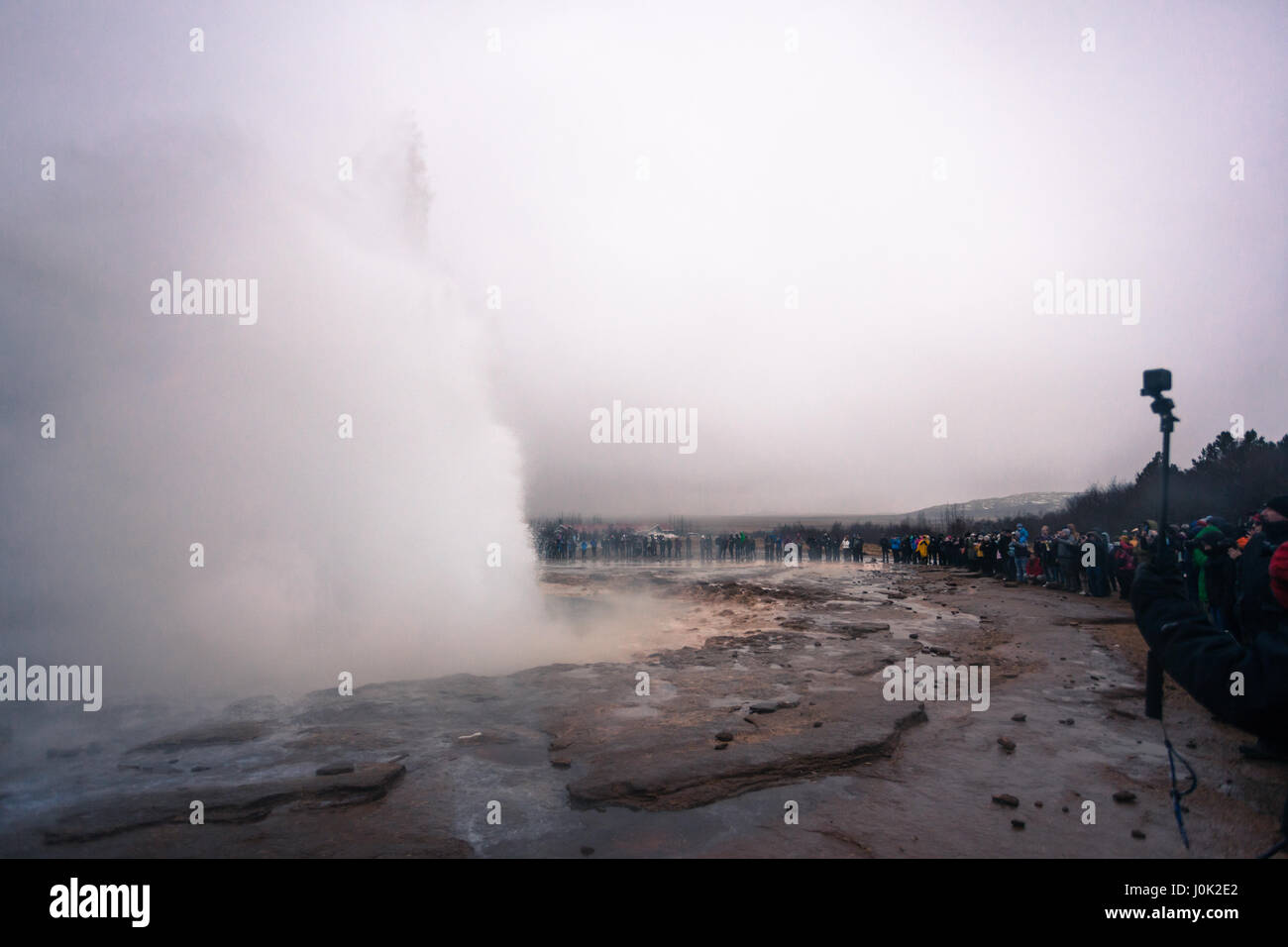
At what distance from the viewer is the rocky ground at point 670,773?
406 centimetres

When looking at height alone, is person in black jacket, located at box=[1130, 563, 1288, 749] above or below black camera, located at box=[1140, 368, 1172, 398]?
below

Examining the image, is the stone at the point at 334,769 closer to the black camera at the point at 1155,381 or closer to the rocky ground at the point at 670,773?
the rocky ground at the point at 670,773

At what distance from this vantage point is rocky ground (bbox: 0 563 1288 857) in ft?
13.3

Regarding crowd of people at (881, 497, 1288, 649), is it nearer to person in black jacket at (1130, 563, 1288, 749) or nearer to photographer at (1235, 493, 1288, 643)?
photographer at (1235, 493, 1288, 643)

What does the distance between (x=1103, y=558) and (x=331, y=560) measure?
20127mm

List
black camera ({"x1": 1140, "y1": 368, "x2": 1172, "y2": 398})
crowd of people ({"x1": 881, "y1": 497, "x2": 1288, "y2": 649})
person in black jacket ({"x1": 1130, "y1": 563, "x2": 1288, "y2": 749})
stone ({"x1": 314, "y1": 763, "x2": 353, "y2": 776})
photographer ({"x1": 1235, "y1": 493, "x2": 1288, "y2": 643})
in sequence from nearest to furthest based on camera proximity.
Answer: person in black jacket ({"x1": 1130, "y1": 563, "x2": 1288, "y2": 749})
black camera ({"x1": 1140, "y1": 368, "x2": 1172, "y2": 398})
stone ({"x1": 314, "y1": 763, "x2": 353, "y2": 776})
photographer ({"x1": 1235, "y1": 493, "x2": 1288, "y2": 643})
crowd of people ({"x1": 881, "y1": 497, "x2": 1288, "y2": 649})

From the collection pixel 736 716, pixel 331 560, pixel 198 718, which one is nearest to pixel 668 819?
pixel 736 716

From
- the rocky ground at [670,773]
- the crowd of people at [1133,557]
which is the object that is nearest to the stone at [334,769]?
the rocky ground at [670,773]

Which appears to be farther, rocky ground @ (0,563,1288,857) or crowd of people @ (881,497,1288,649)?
crowd of people @ (881,497,1288,649)

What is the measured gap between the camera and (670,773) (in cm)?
511

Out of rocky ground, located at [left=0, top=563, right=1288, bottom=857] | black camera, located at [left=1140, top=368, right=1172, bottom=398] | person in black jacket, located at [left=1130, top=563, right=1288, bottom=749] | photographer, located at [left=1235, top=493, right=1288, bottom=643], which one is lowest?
rocky ground, located at [left=0, top=563, right=1288, bottom=857]

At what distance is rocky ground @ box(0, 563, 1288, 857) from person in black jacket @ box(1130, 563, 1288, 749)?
7.20 feet

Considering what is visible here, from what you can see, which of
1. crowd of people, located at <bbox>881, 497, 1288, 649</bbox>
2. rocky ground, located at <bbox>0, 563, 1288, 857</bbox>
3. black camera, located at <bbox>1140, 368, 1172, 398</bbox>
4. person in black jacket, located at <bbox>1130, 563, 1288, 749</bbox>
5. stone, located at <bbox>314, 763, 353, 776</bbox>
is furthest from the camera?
crowd of people, located at <bbox>881, 497, 1288, 649</bbox>

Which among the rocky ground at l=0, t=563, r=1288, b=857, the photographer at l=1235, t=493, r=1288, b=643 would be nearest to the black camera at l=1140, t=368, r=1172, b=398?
the rocky ground at l=0, t=563, r=1288, b=857
